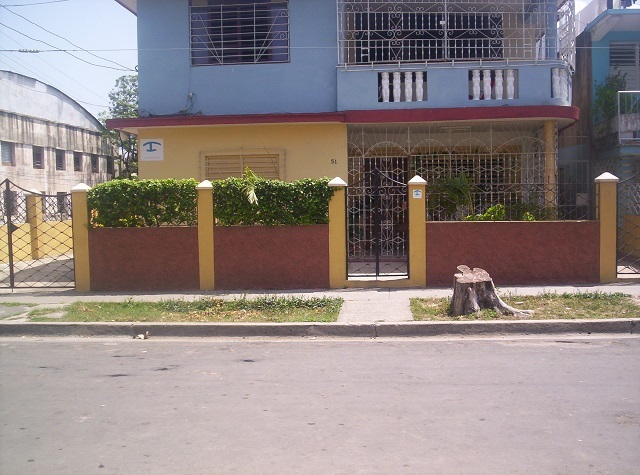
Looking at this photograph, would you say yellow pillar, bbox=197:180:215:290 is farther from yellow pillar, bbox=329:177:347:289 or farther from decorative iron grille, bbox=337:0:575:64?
decorative iron grille, bbox=337:0:575:64

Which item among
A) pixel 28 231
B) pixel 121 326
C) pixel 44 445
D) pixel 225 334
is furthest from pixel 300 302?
pixel 28 231

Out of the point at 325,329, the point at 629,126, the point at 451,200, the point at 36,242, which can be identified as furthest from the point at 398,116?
the point at 36,242

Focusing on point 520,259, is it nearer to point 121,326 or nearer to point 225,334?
point 225,334

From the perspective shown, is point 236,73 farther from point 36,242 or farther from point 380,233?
point 36,242

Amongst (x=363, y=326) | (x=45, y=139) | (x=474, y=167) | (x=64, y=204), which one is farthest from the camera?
(x=45, y=139)

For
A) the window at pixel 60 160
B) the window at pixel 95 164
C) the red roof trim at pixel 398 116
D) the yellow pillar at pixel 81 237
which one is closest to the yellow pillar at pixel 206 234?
the yellow pillar at pixel 81 237

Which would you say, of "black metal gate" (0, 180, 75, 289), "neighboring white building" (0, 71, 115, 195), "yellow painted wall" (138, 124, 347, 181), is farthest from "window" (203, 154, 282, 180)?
"neighboring white building" (0, 71, 115, 195)

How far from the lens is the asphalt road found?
4715mm

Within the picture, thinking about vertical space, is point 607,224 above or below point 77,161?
below

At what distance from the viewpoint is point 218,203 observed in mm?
12094

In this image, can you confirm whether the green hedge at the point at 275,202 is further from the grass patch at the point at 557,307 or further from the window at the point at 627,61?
the window at the point at 627,61

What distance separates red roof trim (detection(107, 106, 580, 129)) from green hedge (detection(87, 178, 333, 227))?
227 cm

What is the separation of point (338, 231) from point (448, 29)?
5.94 metres

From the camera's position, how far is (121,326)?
9461mm
